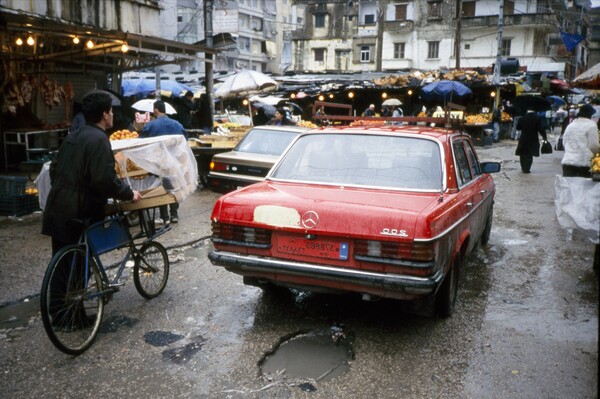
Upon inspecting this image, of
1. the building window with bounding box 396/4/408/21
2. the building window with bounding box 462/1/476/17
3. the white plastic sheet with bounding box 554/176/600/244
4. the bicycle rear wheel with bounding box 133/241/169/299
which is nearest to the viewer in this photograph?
the white plastic sheet with bounding box 554/176/600/244

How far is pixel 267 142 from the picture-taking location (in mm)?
10320

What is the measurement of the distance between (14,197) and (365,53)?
162ft

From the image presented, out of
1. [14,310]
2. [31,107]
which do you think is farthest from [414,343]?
[31,107]

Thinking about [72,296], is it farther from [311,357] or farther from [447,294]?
[447,294]

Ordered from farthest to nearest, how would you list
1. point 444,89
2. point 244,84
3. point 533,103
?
point 533,103
point 444,89
point 244,84

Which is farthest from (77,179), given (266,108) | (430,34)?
(430,34)

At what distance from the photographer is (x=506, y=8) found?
156ft

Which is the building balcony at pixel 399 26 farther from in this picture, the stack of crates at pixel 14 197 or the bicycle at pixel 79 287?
the bicycle at pixel 79 287

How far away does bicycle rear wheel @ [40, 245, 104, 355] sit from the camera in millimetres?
3842

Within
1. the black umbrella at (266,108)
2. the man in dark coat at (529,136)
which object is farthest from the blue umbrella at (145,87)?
the man in dark coat at (529,136)

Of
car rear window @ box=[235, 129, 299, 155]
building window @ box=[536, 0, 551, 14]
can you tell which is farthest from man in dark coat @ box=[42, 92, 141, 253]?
building window @ box=[536, 0, 551, 14]

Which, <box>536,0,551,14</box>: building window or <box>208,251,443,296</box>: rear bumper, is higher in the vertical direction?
<box>536,0,551,14</box>: building window

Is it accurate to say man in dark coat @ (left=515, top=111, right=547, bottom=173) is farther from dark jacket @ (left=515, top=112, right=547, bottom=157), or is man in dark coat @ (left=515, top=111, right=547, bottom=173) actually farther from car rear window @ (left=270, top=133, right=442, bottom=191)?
car rear window @ (left=270, top=133, right=442, bottom=191)

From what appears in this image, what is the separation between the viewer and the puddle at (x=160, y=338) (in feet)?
13.7
